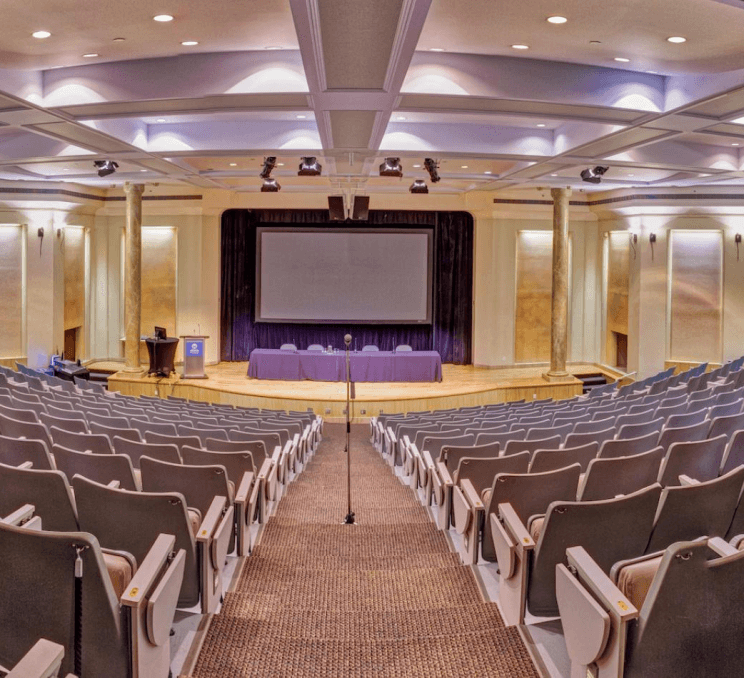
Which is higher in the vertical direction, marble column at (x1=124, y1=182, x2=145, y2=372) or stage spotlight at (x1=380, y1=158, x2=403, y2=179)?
stage spotlight at (x1=380, y1=158, x2=403, y2=179)

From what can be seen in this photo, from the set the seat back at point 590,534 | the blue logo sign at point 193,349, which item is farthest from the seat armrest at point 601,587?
the blue logo sign at point 193,349

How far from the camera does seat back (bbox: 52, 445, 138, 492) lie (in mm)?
4547

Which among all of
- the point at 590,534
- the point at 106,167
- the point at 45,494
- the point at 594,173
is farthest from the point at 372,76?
the point at 594,173

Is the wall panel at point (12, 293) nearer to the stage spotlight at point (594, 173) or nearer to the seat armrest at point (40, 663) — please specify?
the stage spotlight at point (594, 173)

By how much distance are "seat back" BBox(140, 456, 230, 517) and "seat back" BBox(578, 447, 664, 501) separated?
2041 millimetres

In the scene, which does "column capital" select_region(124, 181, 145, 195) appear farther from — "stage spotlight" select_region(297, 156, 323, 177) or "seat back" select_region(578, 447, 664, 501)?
"seat back" select_region(578, 447, 664, 501)

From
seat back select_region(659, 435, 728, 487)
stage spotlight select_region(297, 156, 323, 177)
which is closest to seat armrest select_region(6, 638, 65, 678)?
seat back select_region(659, 435, 728, 487)

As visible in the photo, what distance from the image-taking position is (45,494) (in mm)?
3627

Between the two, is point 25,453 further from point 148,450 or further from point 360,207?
point 360,207

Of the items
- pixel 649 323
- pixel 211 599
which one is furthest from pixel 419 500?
pixel 649 323

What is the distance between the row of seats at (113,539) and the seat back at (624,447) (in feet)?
8.01

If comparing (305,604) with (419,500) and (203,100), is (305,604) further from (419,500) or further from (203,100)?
(203,100)

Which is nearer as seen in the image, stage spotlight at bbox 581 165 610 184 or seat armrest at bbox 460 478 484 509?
seat armrest at bbox 460 478 484 509

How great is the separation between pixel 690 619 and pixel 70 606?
6.30 feet
